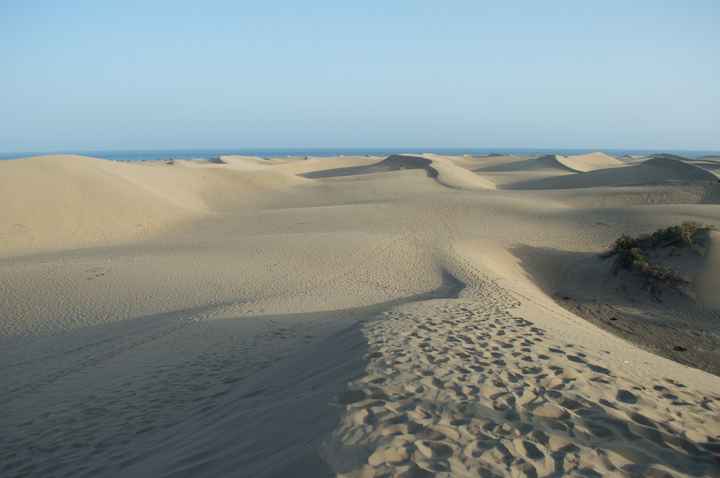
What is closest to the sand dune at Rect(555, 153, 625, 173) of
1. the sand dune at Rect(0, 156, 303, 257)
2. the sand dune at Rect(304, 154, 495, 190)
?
the sand dune at Rect(304, 154, 495, 190)

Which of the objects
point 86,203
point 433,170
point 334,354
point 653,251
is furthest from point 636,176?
point 334,354

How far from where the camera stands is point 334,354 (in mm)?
5496

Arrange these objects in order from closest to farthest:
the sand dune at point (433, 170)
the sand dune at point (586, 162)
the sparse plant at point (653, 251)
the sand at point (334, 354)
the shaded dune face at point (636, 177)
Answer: the sand at point (334, 354) → the sparse plant at point (653, 251) → the shaded dune face at point (636, 177) → the sand dune at point (433, 170) → the sand dune at point (586, 162)

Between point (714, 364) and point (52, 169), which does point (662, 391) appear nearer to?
point (714, 364)

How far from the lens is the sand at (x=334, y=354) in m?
3.42

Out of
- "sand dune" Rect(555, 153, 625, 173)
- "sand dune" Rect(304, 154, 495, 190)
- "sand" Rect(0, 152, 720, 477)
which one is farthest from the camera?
"sand dune" Rect(555, 153, 625, 173)

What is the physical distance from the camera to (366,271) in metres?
12.0

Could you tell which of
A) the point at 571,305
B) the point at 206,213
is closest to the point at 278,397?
the point at 571,305

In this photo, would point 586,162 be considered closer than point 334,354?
No

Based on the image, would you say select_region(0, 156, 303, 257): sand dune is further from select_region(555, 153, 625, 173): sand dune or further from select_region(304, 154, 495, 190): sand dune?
select_region(555, 153, 625, 173): sand dune

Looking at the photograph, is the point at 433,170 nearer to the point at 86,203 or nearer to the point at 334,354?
the point at 86,203

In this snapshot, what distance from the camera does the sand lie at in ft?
11.2

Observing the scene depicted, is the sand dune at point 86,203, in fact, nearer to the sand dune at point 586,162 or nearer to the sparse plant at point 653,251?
the sparse plant at point 653,251

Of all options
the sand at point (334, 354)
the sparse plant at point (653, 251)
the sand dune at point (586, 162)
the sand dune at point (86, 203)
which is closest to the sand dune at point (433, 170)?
the sand dune at point (586, 162)
